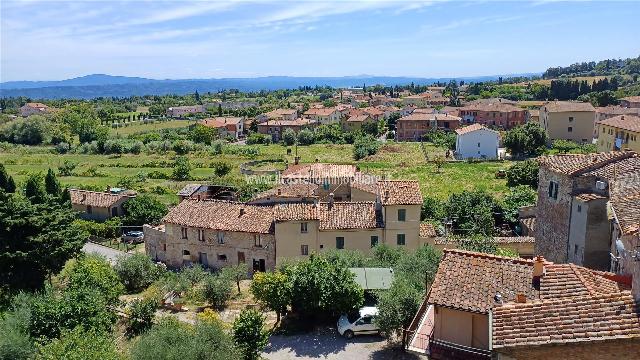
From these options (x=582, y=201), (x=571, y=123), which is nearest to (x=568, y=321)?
(x=582, y=201)

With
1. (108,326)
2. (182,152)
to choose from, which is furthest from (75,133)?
(108,326)

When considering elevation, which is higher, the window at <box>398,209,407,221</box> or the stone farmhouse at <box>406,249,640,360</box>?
the stone farmhouse at <box>406,249,640,360</box>

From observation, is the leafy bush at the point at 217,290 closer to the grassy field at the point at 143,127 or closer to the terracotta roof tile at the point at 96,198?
the terracotta roof tile at the point at 96,198

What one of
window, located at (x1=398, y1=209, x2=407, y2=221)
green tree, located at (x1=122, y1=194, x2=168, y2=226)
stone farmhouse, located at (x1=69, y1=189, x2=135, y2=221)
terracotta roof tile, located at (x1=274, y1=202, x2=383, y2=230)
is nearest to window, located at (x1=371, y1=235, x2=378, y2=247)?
terracotta roof tile, located at (x1=274, y1=202, x2=383, y2=230)

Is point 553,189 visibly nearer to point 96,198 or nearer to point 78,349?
point 78,349

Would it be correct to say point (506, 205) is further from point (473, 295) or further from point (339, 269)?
point (473, 295)

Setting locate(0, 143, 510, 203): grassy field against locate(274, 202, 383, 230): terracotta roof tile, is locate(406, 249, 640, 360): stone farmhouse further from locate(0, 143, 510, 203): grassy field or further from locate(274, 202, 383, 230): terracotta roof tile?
locate(0, 143, 510, 203): grassy field

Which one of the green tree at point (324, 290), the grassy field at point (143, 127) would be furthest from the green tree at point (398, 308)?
the grassy field at point (143, 127)
